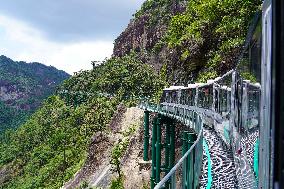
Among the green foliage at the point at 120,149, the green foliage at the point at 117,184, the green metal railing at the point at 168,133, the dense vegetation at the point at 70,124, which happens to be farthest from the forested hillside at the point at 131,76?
the green foliage at the point at 117,184

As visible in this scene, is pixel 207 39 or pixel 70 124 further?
pixel 70 124

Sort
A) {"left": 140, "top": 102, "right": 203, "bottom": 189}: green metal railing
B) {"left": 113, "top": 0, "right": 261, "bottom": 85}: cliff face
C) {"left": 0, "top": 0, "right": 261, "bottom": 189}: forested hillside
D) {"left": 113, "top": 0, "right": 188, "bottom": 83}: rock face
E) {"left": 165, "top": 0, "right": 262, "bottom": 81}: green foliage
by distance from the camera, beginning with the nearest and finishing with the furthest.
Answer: {"left": 140, "top": 102, "right": 203, "bottom": 189}: green metal railing, {"left": 165, "top": 0, "right": 262, "bottom": 81}: green foliage, {"left": 113, "top": 0, "right": 261, "bottom": 85}: cliff face, {"left": 0, "top": 0, "right": 261, "bottom": 189}: forested hillside, {"left": 113, "top": 0, "right": 188, "bottom": 83}: rock face

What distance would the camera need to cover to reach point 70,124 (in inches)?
2726

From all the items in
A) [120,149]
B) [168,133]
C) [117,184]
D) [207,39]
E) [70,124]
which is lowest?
[117,184]

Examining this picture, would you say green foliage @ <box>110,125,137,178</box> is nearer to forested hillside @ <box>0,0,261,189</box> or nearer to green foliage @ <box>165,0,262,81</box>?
forested hillside @ <box>0,0,261,189</box>

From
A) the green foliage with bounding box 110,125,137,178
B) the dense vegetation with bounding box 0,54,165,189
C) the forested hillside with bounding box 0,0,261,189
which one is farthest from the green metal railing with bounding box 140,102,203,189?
the dense vegetation with bounding box 0,54,165,189

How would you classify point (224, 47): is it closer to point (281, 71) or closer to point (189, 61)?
point (189, 61)

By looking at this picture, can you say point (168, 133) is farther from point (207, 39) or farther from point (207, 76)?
point (207, 39)

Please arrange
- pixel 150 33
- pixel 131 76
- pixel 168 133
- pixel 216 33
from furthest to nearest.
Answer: pixel 150 33 < pixel 131 76 < pixel 216 33 < pixel 168 133

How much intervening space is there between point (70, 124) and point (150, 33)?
22.4 m

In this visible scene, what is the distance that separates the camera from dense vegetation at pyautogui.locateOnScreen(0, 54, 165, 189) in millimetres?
56312

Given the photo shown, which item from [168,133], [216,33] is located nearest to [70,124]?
[216,33]

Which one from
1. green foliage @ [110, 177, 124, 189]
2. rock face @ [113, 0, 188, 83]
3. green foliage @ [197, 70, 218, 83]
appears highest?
rock face @ [113, 0, 188, 83]

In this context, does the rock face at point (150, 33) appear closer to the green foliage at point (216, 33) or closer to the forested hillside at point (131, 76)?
the forested hillside at point (131, 76)
